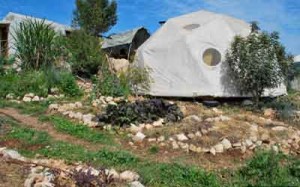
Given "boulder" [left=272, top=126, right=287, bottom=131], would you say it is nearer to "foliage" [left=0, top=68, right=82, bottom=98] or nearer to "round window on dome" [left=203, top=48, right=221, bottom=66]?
"round window on dome" [left=203, top=48, right=221, bottom=66]

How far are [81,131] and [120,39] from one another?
59.1 feet

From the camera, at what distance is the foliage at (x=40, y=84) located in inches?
492

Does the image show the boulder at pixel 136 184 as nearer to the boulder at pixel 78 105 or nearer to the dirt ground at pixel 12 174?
the dirt ground at pixel 12 174

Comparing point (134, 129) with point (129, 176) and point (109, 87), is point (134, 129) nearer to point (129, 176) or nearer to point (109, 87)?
point (129, 176)

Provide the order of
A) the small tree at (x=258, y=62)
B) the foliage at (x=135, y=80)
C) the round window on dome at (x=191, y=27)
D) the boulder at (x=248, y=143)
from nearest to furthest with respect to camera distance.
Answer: the boulder at (x=248, y=143) → the small tree at (x=258, y=62) → the foliage at (x=135, y=80) → the round window on dome at (x=191, y=27)

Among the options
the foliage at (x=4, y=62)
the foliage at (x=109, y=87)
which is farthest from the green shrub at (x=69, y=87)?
the foliage at (x=4, y=62)

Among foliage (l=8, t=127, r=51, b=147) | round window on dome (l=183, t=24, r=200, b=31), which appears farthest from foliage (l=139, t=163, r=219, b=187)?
round window on dome (l=183, t=24, r=200, b=31)

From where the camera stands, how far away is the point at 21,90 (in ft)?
41.2

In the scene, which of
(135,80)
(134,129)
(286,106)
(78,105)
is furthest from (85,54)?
(134,129)

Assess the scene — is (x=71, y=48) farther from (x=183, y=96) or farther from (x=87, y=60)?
(x=183, y=96)

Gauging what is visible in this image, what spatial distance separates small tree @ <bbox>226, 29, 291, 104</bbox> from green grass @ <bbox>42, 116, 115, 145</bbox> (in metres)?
5.02

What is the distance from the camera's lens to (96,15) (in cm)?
3303

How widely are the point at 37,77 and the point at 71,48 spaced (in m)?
4.51

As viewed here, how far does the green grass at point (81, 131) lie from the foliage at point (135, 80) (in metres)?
3.63
